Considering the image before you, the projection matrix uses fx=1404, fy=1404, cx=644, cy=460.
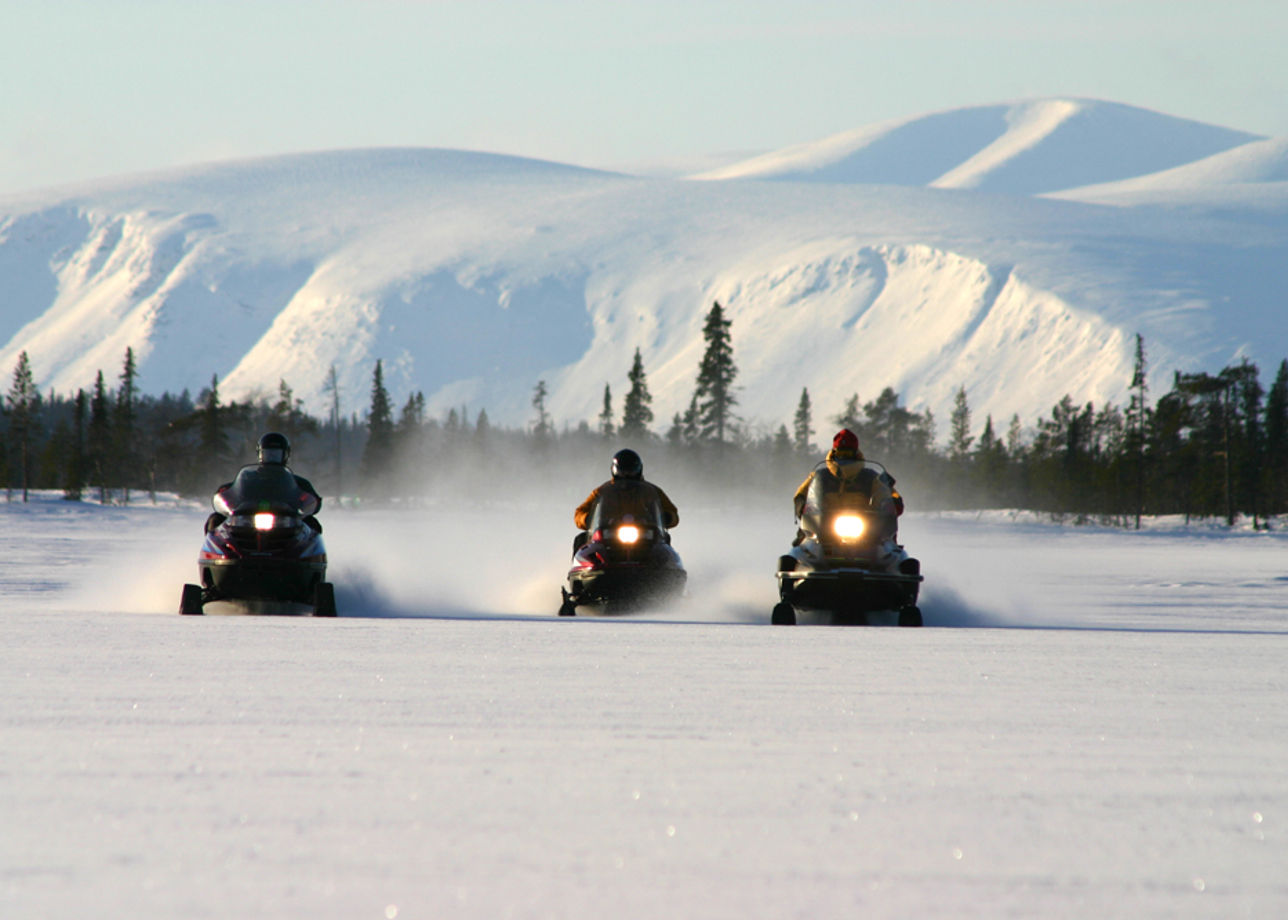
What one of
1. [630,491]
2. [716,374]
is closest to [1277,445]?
[716,374]

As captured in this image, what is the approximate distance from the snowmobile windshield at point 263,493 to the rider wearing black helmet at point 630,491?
2946mm

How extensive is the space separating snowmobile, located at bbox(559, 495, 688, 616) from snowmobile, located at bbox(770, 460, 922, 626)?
55.8 inches

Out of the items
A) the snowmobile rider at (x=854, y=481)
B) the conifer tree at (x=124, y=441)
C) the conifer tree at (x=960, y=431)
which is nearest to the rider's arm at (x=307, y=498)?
the snowmobile rider at (x=854, y=481)

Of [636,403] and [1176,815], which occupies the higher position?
[636,403]

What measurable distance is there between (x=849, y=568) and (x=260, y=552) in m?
5.66

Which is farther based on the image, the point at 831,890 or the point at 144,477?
the point at 144,477

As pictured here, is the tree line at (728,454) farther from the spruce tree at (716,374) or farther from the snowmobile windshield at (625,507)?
the snowmobile windshield at (625,507)

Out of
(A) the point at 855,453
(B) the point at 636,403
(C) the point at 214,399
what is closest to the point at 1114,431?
(B) the point at 636,403

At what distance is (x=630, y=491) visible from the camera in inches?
582

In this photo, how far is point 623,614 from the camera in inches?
573

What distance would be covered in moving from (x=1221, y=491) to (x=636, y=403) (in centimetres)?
3725

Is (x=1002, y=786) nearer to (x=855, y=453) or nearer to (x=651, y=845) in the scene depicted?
(x=651, y=845)

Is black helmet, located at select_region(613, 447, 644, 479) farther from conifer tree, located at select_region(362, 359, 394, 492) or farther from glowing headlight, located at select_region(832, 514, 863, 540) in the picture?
conifer tree, located at select_region(362, 359, 394, 492)

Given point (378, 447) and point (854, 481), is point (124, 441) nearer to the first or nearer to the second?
point (378, 447)
